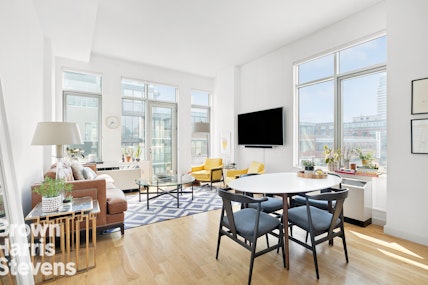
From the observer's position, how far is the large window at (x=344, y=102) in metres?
3.45

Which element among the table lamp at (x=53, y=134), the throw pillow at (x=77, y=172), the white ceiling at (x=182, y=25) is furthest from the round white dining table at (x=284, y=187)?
the white ceiling at (x=182, y=25)

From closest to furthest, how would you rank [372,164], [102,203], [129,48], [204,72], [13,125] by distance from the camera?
1. [13,125]
2. [102,203]
3. [372,164]
4. [129,48]
5. [204,72]

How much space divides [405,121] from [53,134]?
425 cm

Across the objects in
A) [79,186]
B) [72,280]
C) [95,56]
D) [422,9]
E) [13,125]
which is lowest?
[72,280]

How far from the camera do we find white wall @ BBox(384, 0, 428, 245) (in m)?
2.62

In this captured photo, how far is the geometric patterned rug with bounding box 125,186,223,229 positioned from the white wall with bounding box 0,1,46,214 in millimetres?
1469

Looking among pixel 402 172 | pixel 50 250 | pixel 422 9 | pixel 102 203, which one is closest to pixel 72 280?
pixel 50 250

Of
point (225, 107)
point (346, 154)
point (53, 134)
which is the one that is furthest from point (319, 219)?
point (225, 107)

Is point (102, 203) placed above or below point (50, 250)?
above

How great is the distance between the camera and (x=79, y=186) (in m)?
2.67

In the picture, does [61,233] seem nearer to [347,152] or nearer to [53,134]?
[53,134]

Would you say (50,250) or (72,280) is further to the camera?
(50,250)

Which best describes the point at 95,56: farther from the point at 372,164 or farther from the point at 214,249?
the point at 372,164

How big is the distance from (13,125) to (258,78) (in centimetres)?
477
